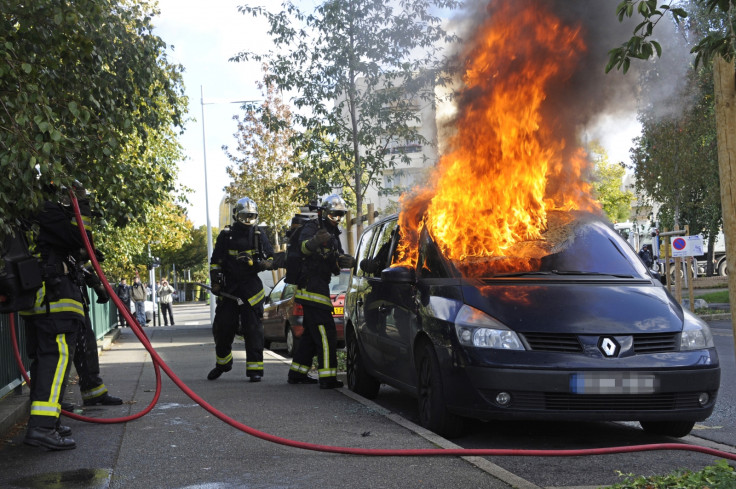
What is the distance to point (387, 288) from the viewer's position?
24.1ft

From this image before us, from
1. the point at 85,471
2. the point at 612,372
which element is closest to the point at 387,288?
the point at 612,372

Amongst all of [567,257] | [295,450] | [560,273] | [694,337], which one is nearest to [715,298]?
[567,257]

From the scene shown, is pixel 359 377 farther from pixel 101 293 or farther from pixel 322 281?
pixel 101 293

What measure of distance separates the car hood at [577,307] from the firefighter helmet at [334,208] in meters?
3.21

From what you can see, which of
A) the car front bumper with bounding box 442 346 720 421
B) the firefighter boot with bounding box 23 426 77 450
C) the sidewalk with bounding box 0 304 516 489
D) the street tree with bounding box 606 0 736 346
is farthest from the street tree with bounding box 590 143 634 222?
the street tree with bounding box 606 0 736 346

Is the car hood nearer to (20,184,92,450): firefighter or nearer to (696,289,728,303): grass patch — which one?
(20,184,92,450): firefighter

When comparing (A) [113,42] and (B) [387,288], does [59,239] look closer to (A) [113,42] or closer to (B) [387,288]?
(B) [387,288]

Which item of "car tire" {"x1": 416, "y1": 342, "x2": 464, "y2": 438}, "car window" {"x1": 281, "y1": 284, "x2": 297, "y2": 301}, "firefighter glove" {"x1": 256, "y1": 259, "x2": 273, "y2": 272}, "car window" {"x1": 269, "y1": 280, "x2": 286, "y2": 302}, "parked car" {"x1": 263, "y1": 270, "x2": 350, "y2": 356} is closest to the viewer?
"car tire" {"x1": 416, "y1": 342, "x2": 464, "y2": 438}

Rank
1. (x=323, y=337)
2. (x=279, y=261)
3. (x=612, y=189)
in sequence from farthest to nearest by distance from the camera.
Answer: (x=612, y=189) < (x=279, y=261) < (x=323, y=337)

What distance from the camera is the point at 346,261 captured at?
8906 mm

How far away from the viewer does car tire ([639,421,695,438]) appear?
5.93 meters

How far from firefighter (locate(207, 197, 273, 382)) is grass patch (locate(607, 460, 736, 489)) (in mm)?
6101

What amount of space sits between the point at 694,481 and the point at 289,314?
1035cm

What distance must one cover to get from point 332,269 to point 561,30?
11.4ft
